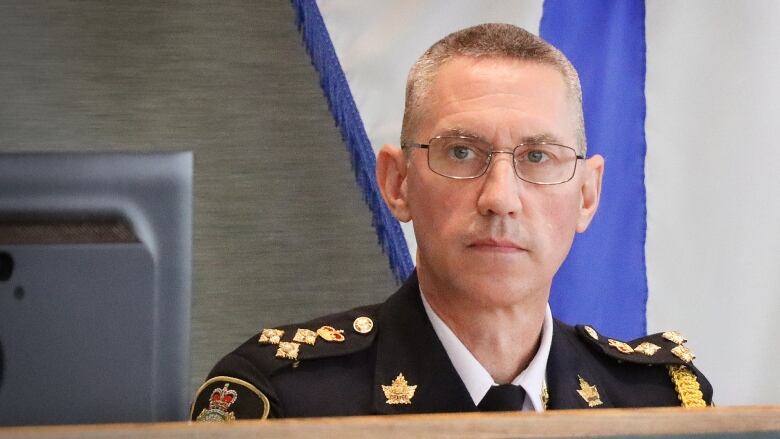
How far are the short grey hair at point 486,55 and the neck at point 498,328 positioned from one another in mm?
216

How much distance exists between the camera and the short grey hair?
134 cm

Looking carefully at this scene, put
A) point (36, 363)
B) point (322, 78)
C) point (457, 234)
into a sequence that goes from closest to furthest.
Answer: point (36, 363) < point (457, 234) < point (322, 78)

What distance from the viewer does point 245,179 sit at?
204cm

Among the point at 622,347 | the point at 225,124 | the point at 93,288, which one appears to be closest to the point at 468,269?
the point at 622,347

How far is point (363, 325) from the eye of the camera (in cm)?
141

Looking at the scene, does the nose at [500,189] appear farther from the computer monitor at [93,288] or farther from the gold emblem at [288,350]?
the computer monitor at [93,288]

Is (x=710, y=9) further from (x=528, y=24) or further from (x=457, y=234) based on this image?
(x=457, y=234)

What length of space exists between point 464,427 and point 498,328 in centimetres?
54

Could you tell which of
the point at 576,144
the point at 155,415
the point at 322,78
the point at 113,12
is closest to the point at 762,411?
the point at 155,415

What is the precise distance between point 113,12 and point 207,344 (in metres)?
0.67

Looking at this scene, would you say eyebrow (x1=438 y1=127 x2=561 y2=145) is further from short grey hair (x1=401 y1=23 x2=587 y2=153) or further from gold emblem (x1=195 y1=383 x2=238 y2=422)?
gold emblem (x1=195 y1=383 x2=238 y2=422)

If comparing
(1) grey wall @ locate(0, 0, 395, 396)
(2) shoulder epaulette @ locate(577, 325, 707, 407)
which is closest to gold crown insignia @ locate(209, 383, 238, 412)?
(2) shoulder epaulette @ locate(577, 325, 707, 407)

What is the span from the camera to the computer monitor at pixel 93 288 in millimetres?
766

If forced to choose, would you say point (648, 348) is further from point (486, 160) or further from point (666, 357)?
point (486, 160)
